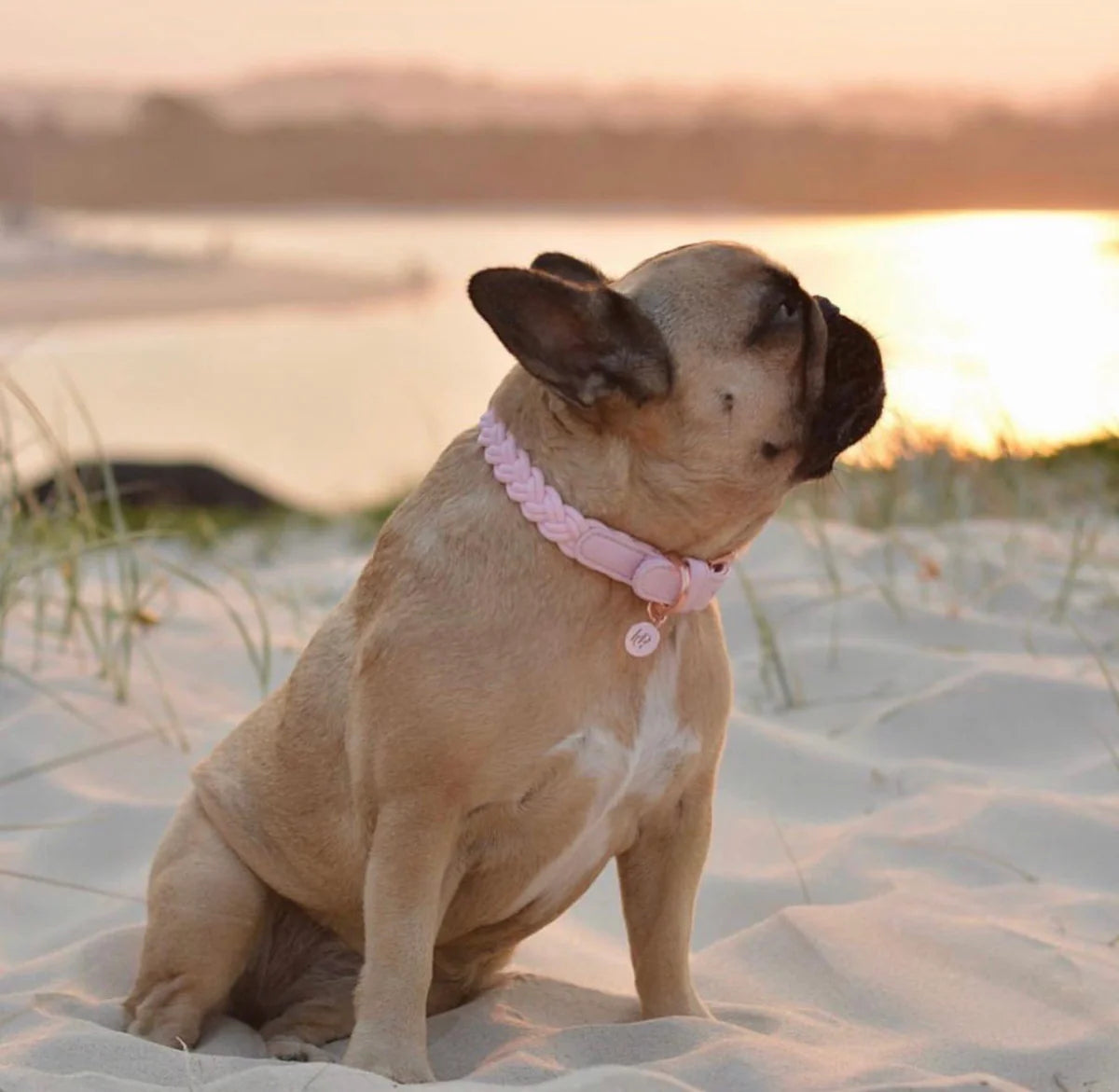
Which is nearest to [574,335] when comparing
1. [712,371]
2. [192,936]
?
[712,371]

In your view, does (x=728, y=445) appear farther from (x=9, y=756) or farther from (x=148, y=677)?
(x=148, y=677)

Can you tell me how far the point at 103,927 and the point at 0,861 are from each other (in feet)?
1.36

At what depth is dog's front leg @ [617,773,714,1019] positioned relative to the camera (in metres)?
3.12

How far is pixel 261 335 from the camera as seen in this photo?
15.5 metres

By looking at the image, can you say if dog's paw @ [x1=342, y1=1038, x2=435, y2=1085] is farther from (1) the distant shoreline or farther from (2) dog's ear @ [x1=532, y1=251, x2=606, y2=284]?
(1) the distant shoreline

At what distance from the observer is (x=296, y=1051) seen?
3.13m

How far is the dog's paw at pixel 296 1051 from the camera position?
312cm

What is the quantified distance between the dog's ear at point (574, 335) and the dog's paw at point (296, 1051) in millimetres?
1277

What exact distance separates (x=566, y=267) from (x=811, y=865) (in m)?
1.57

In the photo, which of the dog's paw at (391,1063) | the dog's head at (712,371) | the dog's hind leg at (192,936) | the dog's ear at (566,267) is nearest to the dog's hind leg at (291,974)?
the dog's hind leg at (192,936)

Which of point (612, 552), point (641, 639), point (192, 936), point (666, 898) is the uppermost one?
point (612, 552)

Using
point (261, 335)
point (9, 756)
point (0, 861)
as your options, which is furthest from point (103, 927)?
point (261, 335)

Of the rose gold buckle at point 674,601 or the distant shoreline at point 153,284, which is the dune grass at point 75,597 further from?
the distant shoreline at point 153,284

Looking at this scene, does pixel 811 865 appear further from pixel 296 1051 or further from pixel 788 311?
pixel 788 311
